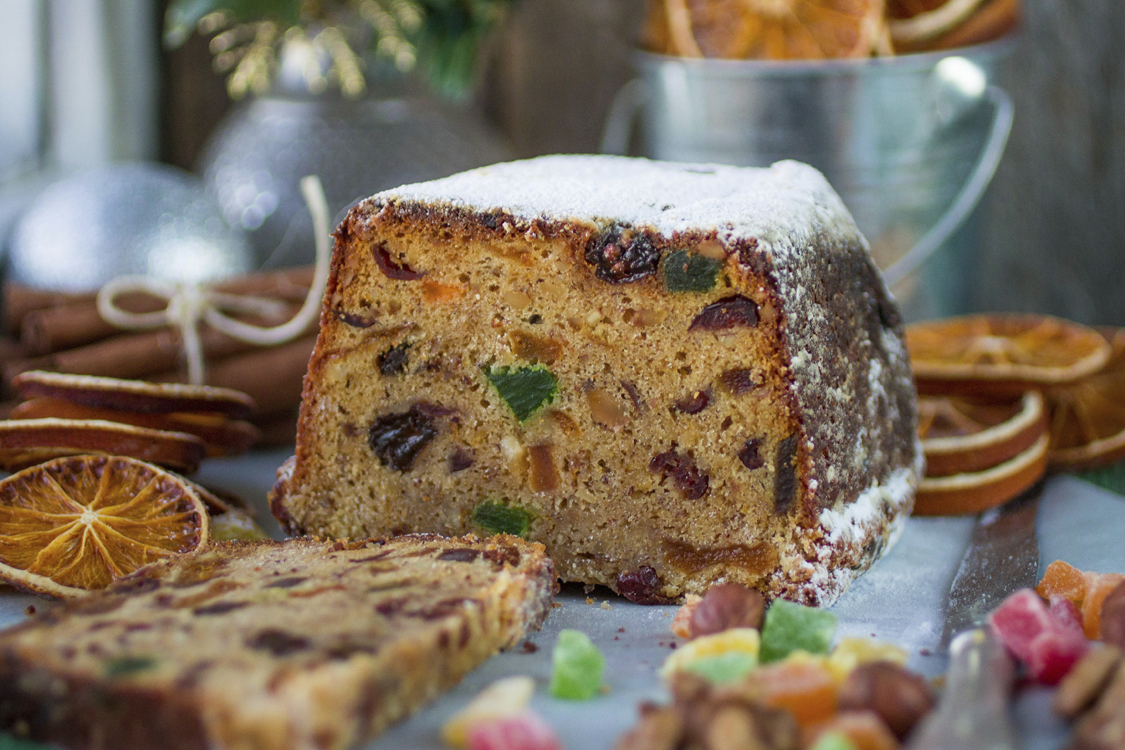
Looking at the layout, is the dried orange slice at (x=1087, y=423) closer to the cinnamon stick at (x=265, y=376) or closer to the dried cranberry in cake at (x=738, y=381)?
the dried cranberry in cake at (x=738, y=381)

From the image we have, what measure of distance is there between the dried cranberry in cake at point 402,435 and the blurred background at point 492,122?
2.79 feet

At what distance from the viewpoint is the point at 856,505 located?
216 cm

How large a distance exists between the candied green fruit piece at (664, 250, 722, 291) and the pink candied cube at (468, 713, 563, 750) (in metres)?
0.84

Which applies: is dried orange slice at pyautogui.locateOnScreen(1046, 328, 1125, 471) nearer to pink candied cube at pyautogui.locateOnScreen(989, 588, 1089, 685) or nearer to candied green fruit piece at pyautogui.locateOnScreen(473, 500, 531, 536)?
pink candied cube at pyautogui.locateOnScreen(989, 588, 1089, 685)

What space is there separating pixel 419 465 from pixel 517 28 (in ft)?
9.33

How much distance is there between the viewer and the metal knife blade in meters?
2.03

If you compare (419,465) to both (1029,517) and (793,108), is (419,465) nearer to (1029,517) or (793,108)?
(1029,517)

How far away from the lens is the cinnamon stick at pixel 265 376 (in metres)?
2.98

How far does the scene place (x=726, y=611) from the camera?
180cm

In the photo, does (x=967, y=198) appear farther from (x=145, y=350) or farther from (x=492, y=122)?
(x=145, y=350)

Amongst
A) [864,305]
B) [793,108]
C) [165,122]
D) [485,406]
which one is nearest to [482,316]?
[485,406]

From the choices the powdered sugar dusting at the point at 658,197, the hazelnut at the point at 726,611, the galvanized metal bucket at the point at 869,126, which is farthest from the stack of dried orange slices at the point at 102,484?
the galvanized metal bucket at the point at 869,126

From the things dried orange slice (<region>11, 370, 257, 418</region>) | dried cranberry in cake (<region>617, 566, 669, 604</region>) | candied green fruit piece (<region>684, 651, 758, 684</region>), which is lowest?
dried cranberry in cake (<region>617, 566, 669, 604</region>)

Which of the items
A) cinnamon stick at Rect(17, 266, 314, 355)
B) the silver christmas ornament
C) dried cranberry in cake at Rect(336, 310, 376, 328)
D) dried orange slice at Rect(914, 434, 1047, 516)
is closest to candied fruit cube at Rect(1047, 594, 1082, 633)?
dried orange slice at Rect(914, 434, 1047, 516)
